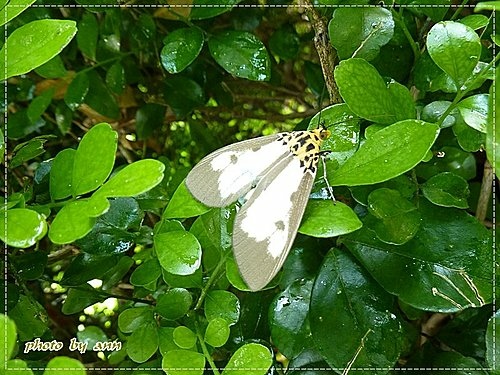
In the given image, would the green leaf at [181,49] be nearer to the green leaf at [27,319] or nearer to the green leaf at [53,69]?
A: the green leaf at [53,69]

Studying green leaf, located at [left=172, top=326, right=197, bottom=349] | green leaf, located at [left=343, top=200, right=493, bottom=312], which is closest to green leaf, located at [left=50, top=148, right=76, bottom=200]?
green leaf, located at [left=172, top=326, right=197, bottom=349]

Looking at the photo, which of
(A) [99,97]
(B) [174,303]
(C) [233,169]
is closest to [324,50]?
(C) [233,169]

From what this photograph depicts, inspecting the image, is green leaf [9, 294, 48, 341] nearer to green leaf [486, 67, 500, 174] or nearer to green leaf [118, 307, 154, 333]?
green leaf [118, 307, 154, 333]

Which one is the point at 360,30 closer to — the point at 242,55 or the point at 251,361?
the point at 242,55

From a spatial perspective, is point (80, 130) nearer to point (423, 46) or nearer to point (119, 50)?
point (119, 50)

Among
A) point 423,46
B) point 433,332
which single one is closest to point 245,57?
point 423,46

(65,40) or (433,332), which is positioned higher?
(65,40)
